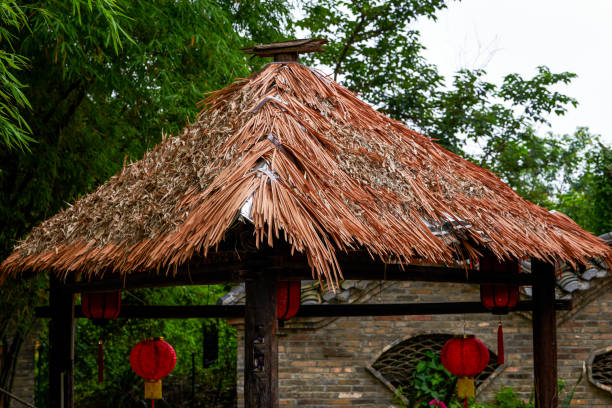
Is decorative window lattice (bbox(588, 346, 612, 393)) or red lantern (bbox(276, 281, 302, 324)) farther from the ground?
red lantern (bbox(276, 281, 302, 324))

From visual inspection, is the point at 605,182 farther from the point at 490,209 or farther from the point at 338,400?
the point at 490,209

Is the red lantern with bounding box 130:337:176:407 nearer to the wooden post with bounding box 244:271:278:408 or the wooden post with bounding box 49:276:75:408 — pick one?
the wooden post with bounding box 49:276:75:408

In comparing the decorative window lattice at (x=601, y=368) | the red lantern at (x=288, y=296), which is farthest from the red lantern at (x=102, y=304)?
the decorative window lattice at (x=601, y=368)

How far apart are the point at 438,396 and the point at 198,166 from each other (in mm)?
4363

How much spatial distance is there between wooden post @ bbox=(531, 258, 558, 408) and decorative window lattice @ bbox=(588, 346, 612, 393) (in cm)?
283

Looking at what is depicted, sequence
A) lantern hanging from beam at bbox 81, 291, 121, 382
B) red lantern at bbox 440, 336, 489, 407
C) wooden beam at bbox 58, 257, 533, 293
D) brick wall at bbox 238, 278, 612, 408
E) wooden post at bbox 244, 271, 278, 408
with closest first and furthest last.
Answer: wooden post at bbox 244, 271, 278, 408 → wooden beam at bbox 58, 257, 533, 293 → lantern hanging from beam at bbox 81, 291, 121, 382 → red lantern at bbox 440, 336, 489, 407 → brick wall at bbox 238, 278, 612, 408

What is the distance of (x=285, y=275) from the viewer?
3752 millimetres

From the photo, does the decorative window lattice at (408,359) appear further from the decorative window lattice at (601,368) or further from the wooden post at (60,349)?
the wooden post at (60,349)

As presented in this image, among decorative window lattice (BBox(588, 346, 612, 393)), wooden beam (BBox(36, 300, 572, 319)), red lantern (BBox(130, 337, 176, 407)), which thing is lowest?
decorative window lattice (BBox(588, 346, 612, 393))

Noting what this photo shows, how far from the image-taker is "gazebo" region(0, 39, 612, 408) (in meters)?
3.28

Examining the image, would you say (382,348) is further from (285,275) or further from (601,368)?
(285,275)

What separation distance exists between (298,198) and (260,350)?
74cm

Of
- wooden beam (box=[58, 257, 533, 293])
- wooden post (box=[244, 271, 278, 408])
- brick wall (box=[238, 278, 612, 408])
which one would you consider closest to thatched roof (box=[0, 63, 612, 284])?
wooden beam (box=[58, 257, 533, 293])

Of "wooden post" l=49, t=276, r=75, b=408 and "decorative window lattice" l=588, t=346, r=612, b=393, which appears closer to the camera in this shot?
"wooden post" l=49, t=276, r=75, b=408
